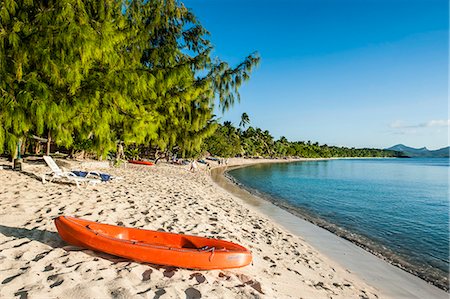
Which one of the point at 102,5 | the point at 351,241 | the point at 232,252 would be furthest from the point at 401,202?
the point at 102,5

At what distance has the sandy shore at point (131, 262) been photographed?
11.9 ft

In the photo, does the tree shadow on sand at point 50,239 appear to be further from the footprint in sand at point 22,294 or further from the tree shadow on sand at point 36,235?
the footprint in sand at point 22,294

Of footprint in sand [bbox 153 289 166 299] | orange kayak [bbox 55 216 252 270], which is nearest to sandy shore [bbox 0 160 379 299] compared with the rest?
footprint in sand [bbox 153 289 166 299]

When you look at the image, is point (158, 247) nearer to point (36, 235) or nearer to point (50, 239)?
point (50, 239)

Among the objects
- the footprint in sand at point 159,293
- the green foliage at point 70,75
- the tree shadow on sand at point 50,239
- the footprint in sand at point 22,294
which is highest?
the green foliage at point 70,75

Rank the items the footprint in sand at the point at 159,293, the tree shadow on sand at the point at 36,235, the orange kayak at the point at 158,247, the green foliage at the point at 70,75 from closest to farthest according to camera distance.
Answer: the footprint in sand at the point at 159,293
the orange kayak at the point at 158,247
the tree shadow on sand at the point at 36,235
the green foliage at the point at 70,75

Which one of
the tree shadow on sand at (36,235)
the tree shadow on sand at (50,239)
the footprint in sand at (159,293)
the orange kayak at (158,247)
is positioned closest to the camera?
the footprint in sand at (159,293)

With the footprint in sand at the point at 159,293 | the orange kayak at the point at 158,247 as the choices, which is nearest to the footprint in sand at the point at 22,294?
the orange kayak at the point at 158,247

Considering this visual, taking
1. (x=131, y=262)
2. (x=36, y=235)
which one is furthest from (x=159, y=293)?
(x=36, y=235)

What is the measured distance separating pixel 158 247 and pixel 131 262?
0.53m

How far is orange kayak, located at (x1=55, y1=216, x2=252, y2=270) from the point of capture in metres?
4.21

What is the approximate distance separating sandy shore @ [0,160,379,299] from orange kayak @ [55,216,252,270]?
157 mm

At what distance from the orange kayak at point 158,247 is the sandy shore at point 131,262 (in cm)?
16

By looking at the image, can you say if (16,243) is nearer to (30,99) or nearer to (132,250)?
(132,250)
